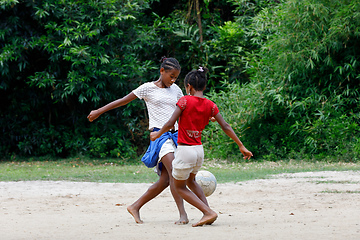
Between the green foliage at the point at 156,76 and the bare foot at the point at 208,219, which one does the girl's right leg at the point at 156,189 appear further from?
the green foliage at the point at 156,76

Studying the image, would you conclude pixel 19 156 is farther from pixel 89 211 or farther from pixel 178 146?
pixel 178 146

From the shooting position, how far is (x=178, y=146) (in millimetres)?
4312

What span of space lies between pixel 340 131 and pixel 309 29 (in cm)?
256

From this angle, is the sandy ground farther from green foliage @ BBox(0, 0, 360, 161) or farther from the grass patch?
green foliage @ BBox(0, 0, 360, 161)

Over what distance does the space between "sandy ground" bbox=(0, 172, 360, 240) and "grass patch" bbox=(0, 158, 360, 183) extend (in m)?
0.75

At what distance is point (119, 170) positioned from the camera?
10.6 m

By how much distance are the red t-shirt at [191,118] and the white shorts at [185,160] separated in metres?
0.06

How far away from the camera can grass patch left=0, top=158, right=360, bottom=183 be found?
8.97 m

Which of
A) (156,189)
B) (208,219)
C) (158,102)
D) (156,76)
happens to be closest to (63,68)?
(156,76)

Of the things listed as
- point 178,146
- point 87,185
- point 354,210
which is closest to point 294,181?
point 354,210

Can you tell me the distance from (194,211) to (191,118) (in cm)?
174

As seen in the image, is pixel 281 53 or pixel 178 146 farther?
pixel 281 53

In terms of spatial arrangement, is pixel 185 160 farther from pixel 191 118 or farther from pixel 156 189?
pixel 156 189

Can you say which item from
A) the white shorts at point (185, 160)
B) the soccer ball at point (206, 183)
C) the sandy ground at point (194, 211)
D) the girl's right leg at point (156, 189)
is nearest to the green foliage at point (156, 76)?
the sandy ground at point (194, 211)
